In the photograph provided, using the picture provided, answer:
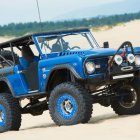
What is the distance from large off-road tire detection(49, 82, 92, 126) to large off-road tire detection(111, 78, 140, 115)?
125 centimetres

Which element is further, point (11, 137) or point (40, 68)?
point (40, 68)

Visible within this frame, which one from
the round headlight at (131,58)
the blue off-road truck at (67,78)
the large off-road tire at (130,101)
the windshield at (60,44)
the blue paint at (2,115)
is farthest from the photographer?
the blue paint at (2,115)

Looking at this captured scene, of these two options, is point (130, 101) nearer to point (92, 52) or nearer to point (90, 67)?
point (92, 52)

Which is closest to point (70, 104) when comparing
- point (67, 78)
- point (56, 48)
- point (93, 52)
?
point (67, 78)

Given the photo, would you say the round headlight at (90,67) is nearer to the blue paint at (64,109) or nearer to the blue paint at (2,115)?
the blue paint at (64,109)

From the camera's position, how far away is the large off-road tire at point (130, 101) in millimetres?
11797

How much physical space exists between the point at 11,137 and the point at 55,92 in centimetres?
111

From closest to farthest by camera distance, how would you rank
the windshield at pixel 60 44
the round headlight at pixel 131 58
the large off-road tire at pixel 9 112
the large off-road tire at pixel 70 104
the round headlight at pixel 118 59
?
1. the large off-road tire at pixel 70 104
2. the round headlight at pixel 118 59
3. the round headlight at pixel 131 58
4. the windshield at pixel 60 44
5. the large off-road tire at pixel 9 112

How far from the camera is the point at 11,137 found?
34.1 ft

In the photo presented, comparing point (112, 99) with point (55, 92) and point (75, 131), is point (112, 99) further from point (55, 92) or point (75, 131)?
point (75, 131)

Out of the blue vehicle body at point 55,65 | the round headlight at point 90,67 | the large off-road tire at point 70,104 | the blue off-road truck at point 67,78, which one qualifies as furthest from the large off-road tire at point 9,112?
the round headlight at point 90,67

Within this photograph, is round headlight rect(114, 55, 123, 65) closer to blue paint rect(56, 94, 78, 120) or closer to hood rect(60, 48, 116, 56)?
hood rect(60, 48, 116, 56)

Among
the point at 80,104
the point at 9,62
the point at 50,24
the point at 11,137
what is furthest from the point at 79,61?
the point at 50,24

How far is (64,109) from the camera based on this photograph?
11.1m
